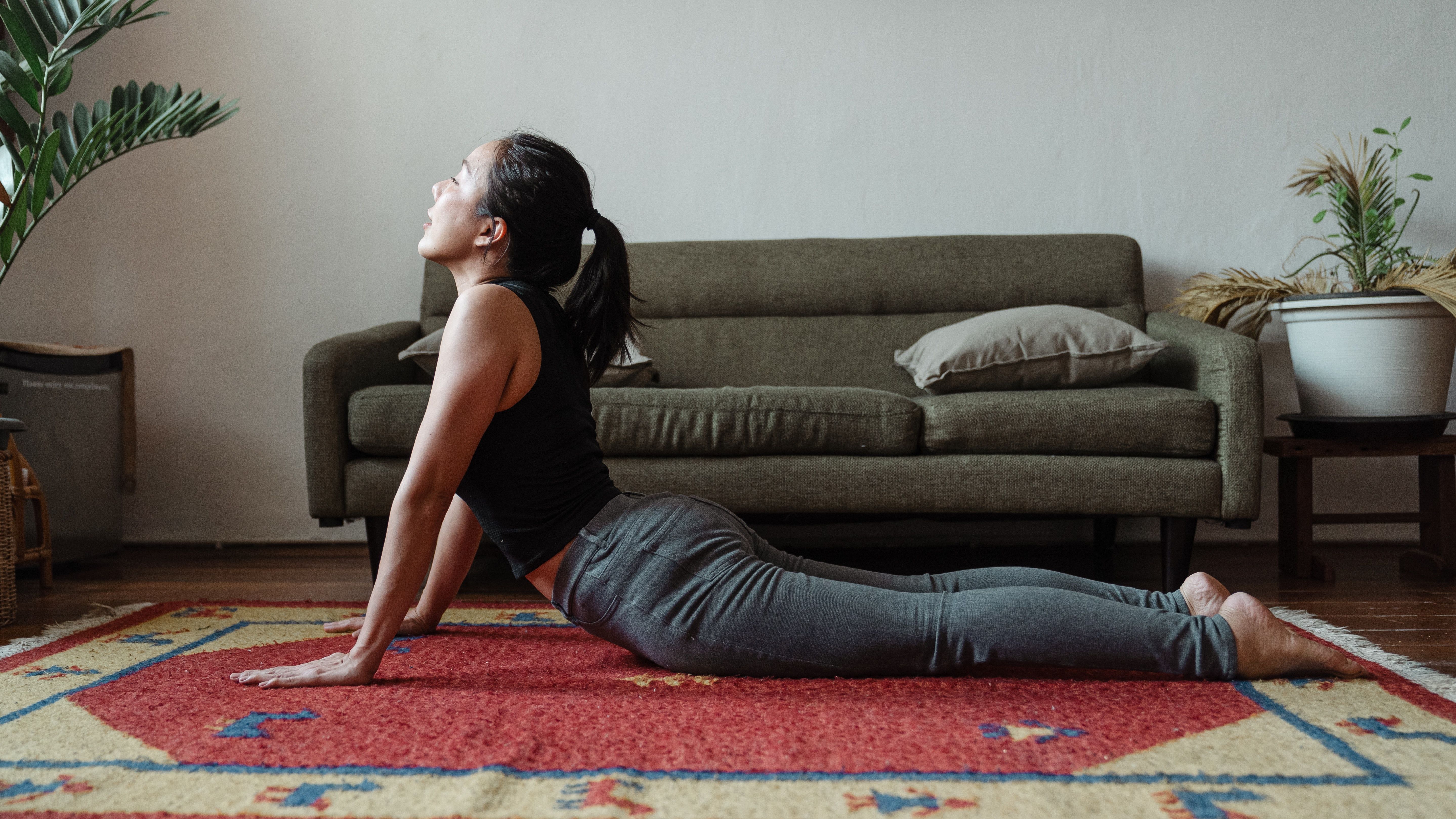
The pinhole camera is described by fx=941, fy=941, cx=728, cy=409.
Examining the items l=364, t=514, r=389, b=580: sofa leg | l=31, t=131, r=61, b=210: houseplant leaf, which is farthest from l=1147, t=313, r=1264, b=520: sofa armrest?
l=31, t=131, r=61, b=210: houseplant leaf

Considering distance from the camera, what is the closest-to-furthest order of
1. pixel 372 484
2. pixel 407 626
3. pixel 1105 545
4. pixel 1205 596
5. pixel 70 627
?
pixel 1205 596 → pixel 407 626 → pixel 70 627 → pixel 372 484 → pixel 1105 545

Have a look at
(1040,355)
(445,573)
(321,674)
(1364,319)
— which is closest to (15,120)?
(445,573)

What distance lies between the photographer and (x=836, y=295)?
99.0 inches

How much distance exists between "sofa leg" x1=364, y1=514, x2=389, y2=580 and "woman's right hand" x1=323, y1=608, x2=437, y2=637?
0.36 meters

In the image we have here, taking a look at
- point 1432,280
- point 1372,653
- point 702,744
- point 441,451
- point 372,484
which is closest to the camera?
point 702,744

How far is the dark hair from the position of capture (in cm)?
126

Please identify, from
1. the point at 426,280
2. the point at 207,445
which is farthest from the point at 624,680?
the point at 207,445

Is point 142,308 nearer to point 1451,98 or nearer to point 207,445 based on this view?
point 207,445

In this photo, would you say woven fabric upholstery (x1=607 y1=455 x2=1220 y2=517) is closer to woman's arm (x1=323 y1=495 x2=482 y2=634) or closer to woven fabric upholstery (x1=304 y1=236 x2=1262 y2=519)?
woven fabric upholstery (x1=304 y1=236 x2=1262 y2=519)

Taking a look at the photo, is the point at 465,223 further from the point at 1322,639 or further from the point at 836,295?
the point at 1322,639

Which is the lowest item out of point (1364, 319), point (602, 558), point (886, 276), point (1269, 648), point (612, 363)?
point (1269, 648)

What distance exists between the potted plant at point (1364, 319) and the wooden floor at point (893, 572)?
385 mm

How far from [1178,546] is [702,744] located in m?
1.27

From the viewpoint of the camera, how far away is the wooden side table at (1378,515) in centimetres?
215
